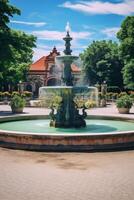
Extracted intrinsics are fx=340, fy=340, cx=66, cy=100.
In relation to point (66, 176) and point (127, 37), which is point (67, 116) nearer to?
point (66, 176)

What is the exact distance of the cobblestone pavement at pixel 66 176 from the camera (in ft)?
21.4

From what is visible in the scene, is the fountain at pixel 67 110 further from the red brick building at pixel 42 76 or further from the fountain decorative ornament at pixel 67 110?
the red brick building at pixel 42 76

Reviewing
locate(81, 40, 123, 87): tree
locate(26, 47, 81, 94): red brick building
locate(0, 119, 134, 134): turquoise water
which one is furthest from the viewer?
locate(26, 47, 81, 94): red brick building

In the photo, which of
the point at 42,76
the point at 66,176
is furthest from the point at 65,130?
the point at 42,76

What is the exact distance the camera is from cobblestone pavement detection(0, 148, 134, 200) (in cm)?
654

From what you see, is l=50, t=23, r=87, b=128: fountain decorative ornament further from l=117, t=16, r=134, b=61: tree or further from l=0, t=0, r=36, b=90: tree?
l=117, t=16, r=134, b=61: tree

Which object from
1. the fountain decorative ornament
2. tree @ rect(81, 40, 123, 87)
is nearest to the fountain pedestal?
the fountain decorative ornament

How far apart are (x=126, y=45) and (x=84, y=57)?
62.0ft

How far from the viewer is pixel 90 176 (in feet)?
25.6

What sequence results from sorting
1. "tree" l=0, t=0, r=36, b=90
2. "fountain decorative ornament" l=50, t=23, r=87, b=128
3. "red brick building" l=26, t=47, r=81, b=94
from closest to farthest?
"fountain decorative ornament" l=50, t=23, r=87, b=128 → "tree" l=0, t=0, r=36, b=90 → "red brick building" l=26, t=47, r=81, b=94

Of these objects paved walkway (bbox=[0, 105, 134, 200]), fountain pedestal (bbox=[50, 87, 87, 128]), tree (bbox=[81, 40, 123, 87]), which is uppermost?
tree (bbox=[81, 40, 123, 87])

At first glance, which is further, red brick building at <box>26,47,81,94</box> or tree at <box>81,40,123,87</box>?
red brick building at <box>26,47,81,94</box>

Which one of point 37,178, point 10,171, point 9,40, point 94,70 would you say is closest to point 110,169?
point 37,178

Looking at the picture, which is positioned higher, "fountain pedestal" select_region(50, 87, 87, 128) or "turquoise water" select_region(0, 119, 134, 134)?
"fountain pedestal" select_region(50, 87, 87, 128)
